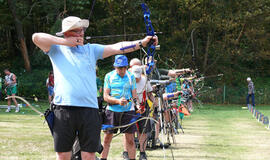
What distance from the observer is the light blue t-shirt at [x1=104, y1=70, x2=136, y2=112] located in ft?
24.2

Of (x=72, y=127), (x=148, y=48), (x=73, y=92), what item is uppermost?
(x=148, y=48)


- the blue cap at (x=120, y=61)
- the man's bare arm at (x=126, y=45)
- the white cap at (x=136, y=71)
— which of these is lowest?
the white cap at (x=136, y=71)

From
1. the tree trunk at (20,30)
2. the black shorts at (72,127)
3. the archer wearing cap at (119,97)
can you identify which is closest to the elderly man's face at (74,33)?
the black shorts at (72,127)

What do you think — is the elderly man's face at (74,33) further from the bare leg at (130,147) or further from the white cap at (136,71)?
the white cap at (136,71)

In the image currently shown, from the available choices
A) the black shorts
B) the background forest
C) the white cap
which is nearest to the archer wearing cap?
the white cap

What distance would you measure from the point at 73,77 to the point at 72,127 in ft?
1.60

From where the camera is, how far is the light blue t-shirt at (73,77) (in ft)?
15.4

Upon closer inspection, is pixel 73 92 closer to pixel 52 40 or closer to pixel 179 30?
pixel 52 40

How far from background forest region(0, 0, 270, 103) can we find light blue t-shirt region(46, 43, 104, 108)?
2645 centimetres

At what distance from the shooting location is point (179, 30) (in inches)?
1433

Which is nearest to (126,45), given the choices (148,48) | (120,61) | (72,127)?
(148,48)

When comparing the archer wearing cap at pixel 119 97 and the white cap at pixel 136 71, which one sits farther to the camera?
the white cap at pixel 136 71

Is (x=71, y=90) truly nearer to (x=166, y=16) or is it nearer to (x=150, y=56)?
(x=150, y=56)

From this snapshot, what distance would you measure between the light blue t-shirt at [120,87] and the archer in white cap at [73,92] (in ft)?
8.39
